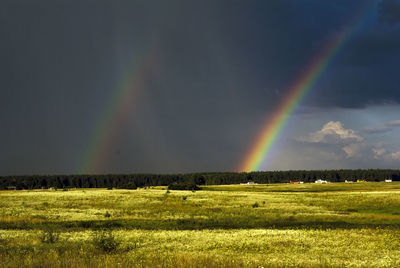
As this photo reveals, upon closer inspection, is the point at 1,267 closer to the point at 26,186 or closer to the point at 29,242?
the point at 29,242

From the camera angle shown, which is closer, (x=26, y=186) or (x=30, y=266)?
(x=30, y=266)

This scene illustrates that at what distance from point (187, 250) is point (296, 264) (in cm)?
639

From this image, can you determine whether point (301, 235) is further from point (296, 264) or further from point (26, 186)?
point (26, 186)

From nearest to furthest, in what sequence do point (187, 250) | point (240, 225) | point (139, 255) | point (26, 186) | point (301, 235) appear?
point (139, 255)
point (187, 250)
point (301, 235)
point (240, 225)
point (26, 186)

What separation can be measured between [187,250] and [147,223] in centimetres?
1713

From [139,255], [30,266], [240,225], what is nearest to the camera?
[30,266]

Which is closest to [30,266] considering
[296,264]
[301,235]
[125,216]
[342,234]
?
[296,264]

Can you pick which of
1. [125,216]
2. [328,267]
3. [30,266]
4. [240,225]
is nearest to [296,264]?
[328,267]

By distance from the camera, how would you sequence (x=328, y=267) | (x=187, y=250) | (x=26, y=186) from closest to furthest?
(x=328, y=267)
(x=187, y=250)
(x=26, y=186)

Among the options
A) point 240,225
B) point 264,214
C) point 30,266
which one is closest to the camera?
point 30,266

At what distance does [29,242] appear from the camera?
23.0 metres

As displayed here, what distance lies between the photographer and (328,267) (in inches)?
643

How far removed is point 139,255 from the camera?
1917 cm

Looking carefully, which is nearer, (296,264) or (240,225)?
(296,264)
